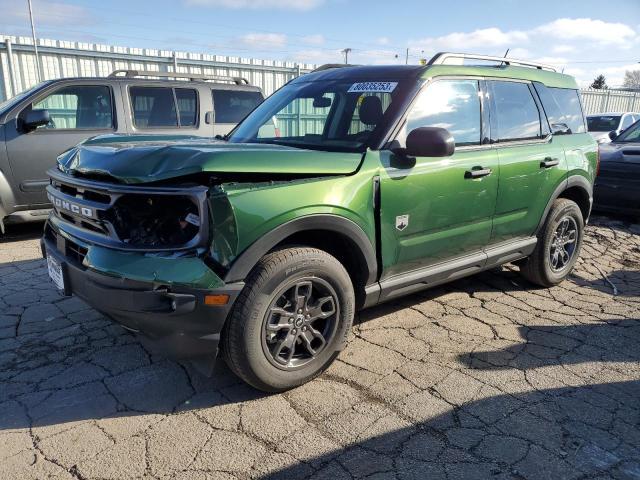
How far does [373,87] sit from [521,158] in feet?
4.59

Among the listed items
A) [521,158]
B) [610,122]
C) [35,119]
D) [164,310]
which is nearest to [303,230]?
[164,310]

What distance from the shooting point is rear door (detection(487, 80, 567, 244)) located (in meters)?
3.90

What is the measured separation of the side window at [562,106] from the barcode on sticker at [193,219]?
11.2ft

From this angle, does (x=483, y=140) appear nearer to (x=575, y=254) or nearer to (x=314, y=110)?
(x=314, y=110)

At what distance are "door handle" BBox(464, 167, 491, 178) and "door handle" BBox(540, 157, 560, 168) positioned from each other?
0.82 metres

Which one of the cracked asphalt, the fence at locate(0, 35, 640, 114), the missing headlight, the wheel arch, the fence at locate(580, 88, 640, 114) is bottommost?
the cracked asphalt

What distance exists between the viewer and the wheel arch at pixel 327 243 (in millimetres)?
2506

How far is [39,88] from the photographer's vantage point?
5977 mm

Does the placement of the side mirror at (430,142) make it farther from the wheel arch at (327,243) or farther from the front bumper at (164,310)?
the front bumper at (164,310)

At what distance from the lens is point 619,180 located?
24.7ft

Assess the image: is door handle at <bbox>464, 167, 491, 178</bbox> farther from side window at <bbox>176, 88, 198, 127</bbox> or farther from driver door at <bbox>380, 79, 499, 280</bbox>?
side window at <bbox>176, 88, 198, 127</bbox>

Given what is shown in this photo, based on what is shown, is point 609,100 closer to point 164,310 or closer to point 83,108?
point 83,108

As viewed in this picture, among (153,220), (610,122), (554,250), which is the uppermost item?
(610,122)

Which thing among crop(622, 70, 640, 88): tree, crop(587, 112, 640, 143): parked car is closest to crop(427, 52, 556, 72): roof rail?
crop(587, 112, 640, 143): parked car
